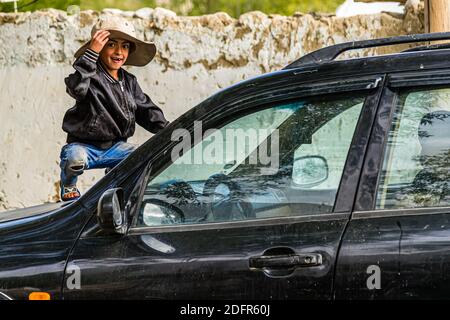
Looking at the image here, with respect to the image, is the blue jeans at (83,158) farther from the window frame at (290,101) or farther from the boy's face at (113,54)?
the window frame at (290,101)

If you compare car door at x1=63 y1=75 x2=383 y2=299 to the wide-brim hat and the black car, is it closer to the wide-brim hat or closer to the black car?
the black car

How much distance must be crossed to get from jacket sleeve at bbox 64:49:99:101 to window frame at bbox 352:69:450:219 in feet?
8.84

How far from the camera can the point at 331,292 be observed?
11.7 feet

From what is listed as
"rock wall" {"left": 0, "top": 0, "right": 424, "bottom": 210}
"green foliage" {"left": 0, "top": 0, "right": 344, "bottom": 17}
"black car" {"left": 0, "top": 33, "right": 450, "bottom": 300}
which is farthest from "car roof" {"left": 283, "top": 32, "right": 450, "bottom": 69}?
"green foliage" {"left": 0, "top": 0, "right": 344, "bottom": 17}

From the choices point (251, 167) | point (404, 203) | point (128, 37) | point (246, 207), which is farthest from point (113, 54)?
point (404, 203)

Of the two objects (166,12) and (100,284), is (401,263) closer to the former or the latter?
(100,284)

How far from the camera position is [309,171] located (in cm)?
396

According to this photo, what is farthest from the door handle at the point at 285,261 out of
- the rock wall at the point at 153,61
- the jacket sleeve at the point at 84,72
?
the rock wall at the point at 153,61

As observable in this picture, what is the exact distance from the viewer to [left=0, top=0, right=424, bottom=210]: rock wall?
8320 millimetres

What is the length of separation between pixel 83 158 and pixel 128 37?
0.87 meters

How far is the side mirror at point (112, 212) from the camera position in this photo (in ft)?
12.7

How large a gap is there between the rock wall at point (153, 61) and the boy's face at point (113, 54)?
1.93 meters

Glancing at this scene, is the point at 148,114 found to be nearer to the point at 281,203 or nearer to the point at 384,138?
the point at 281,203
